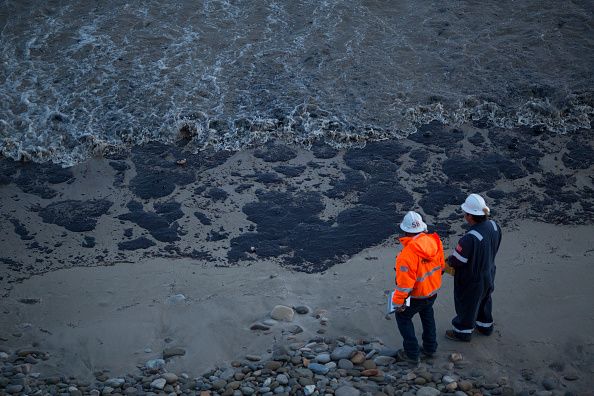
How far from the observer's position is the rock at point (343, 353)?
5.80 metres

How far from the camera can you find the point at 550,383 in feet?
17.9

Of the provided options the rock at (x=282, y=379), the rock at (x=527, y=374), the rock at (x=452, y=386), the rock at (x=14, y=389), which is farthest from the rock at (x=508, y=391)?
the rock at (x=14, y=389)

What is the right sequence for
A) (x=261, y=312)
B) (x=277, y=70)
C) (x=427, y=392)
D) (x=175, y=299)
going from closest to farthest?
(x=427, y=392) < (x=261, y=312) < (x=175, y=299) < (x=277, y=70)

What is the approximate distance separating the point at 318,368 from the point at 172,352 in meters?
1.41

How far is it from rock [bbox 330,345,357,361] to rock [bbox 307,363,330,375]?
18cm

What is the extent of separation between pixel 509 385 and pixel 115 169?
6142 millimetres

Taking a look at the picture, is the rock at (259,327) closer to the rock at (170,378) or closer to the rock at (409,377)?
the rock at (170,378)

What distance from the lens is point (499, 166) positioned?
8953 mm

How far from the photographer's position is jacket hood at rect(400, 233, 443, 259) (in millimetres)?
5352

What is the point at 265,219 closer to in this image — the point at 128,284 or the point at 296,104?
the point at 128,284

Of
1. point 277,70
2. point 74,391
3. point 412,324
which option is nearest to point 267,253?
point 412,324

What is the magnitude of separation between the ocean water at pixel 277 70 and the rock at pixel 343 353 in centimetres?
432

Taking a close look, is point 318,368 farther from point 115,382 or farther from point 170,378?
point 115,382

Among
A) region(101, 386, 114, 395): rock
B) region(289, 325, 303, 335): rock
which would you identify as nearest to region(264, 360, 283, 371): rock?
region(289, 325, 303, 335): rock
